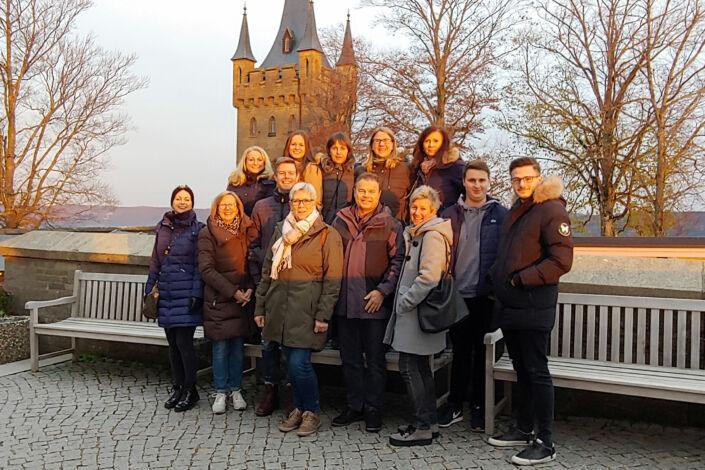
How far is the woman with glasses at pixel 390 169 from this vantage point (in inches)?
196

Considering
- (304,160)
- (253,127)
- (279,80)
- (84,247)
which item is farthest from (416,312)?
(253,127)

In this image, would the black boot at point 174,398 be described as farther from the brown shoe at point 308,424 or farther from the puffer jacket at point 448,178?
the puffer jacket at point 448,178

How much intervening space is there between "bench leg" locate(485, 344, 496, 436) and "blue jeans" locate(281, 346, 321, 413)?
121 cm

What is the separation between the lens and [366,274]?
177 inches

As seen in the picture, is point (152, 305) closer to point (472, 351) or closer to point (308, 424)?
point (308, 424)

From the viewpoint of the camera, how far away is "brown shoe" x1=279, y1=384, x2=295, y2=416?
198 inches

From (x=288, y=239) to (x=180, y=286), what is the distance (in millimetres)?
1146

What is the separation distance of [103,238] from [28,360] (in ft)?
4.85

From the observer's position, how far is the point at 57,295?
7281 mm

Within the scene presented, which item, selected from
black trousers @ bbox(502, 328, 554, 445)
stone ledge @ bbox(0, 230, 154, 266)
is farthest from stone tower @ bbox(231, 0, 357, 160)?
black trousers @ bbox(502, 328, 554, 445)

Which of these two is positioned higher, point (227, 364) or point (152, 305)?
point (152, 305)

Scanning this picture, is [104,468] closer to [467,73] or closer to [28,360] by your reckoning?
[28,360]

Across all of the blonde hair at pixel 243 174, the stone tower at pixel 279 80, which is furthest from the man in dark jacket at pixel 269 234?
the stone tower at pixel 279 80

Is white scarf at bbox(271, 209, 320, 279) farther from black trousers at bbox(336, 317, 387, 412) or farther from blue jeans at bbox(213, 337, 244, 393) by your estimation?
blue jeans at bbox(213, 337, 244, 393)
